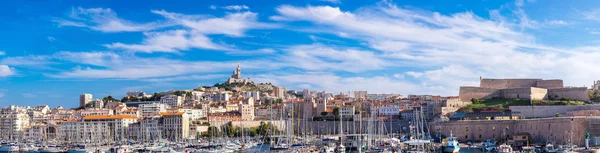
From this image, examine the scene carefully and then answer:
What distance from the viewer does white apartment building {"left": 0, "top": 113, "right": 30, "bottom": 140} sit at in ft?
206

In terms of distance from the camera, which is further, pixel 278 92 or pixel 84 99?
pixel 278 92

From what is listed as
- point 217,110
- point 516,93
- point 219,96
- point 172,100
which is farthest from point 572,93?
point 172,100

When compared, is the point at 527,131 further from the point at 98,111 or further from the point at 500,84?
the point at 98,111

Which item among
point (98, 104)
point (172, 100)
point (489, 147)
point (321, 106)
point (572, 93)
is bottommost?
point (489, 147)

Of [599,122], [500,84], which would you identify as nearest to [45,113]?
[500,84]

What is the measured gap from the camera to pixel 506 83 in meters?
59.6

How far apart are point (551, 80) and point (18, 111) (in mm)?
52326

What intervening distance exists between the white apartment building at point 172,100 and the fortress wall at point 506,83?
35122 millimetres

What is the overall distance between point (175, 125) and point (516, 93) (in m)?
28.3

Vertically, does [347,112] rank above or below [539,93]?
below

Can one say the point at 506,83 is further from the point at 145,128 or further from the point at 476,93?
the point at 145,128

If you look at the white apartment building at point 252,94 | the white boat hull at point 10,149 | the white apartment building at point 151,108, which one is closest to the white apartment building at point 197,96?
the white apartment building at point 252,94

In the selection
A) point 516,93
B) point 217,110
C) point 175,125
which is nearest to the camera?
point 516,93

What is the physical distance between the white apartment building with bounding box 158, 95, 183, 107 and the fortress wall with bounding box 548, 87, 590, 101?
41.4 m
